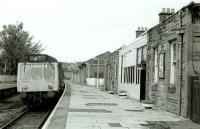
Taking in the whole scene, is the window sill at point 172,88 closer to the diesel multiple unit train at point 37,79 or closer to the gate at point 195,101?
the gate at point 195,101

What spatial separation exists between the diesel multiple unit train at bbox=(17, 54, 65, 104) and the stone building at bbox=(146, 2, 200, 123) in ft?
21.7

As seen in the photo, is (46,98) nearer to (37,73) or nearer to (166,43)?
(37,73)

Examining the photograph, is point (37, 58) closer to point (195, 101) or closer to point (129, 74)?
point (129, 74)

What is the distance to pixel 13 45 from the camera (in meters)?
70.7

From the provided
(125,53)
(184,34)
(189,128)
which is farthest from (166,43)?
(125,53)

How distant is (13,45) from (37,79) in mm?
44670

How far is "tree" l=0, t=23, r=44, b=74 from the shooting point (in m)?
68.1

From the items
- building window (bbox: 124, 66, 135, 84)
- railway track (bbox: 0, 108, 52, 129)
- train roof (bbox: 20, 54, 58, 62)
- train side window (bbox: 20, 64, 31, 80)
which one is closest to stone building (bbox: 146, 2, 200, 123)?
railway track (bbox: 0, 108, 52, 129)

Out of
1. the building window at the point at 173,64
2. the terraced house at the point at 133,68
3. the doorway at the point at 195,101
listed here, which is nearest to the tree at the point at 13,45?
the terraced house at the point at 133,68

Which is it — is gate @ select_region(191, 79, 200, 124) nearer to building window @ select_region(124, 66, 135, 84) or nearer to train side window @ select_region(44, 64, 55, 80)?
train side window @ select_region(44, 64, 55, 80)

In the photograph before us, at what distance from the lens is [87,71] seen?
342 feet

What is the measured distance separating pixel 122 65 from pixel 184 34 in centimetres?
2231

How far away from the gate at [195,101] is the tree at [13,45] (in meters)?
52.4

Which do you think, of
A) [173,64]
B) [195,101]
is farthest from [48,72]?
[195,101]
